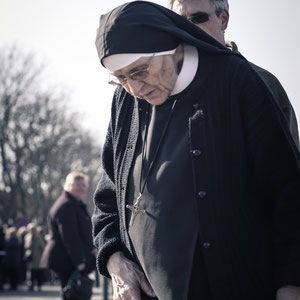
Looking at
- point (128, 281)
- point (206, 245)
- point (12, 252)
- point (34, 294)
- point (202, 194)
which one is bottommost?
point (34, 294)

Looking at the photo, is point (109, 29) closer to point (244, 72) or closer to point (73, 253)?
point (244, 72)

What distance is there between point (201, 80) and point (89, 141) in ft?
135

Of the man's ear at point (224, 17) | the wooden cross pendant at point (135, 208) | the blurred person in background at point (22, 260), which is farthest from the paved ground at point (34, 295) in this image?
the wooden cross pendant at point (135, 208)

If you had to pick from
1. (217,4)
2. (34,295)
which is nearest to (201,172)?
(217,4)

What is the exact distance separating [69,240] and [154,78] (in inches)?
218

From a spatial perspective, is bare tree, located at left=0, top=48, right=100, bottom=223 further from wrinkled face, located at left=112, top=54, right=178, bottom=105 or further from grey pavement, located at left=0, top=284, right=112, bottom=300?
wrinkled face, located at left=112, top=54, right=178, bottom=105

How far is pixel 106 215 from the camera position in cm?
257

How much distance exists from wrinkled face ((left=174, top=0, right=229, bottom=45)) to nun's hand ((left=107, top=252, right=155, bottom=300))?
4.95 ft

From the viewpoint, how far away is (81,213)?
7891 mm

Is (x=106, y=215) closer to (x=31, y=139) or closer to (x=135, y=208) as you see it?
(x=135, y=208)

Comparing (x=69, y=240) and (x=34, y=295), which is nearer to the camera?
(x=69, y=240)

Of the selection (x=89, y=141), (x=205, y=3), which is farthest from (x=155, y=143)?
(x=89, y=141)

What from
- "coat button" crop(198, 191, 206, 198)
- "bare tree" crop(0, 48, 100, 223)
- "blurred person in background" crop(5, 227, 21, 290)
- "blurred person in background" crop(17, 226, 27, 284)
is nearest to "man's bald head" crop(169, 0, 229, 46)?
"coat button" crop(198, 191, 206, 198)

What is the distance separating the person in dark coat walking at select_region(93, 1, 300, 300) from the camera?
2.13 meters
